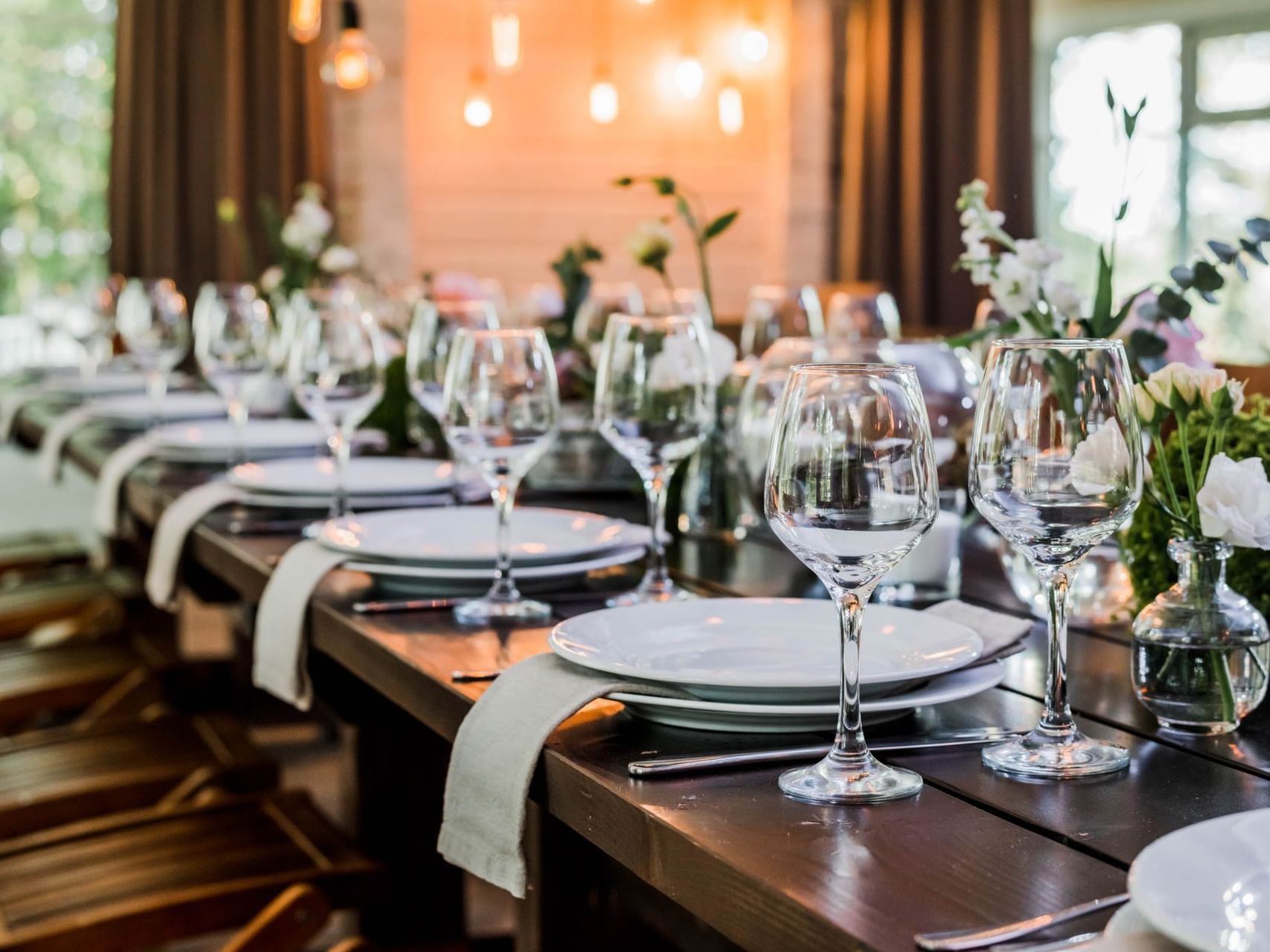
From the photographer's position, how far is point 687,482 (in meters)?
1.71

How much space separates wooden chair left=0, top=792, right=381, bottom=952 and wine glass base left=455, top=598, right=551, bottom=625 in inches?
18.1

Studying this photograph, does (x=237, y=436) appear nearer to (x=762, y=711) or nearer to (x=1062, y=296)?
(x=1062, y=296)

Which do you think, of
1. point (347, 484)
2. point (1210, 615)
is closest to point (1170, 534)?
point (1210, 615)

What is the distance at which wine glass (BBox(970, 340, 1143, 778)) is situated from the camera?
830 millimetres

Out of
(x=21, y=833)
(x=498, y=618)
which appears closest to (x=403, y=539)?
(x=498, y=618)

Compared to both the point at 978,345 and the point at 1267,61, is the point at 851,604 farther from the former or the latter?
the point at 1267,61

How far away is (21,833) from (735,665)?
3.83 ft

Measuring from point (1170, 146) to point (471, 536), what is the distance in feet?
17.6

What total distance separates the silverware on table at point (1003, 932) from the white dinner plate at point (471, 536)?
76cm

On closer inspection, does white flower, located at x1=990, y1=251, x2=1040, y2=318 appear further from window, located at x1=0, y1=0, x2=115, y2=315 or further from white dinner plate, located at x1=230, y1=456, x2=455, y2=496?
window, located at x1=0, y1=0, x2=115, y2=315

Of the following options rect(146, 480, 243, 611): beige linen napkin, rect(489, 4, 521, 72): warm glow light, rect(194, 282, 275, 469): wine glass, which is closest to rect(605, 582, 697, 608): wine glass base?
rect(146, 480, 243, 611): beige linen napkin

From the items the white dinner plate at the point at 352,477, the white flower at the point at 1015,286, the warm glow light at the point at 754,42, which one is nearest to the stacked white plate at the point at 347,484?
the white dinner plate at the point at 352,477

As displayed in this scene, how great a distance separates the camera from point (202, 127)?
5.79 metres

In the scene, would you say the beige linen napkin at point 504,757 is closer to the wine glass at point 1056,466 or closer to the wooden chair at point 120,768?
the wine glass at point 1056,466
